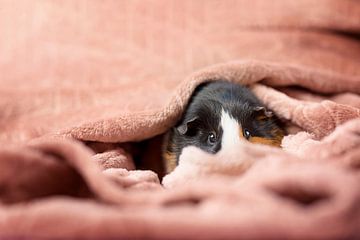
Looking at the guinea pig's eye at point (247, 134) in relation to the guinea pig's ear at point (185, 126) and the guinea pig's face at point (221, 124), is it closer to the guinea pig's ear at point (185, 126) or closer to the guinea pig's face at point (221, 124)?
the guinea pig's face at point (221, 124)

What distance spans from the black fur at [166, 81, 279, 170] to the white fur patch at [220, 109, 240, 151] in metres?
Result: 0.02

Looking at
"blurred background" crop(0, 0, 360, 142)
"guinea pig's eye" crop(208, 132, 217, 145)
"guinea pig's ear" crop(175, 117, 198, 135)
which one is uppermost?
"blurred background" crop(0, 0, 360, 142)

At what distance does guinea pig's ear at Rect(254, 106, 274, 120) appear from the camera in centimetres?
129

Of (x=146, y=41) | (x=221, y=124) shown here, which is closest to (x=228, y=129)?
(x=221, y=124)

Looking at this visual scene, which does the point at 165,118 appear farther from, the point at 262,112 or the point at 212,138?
the point at 262,112

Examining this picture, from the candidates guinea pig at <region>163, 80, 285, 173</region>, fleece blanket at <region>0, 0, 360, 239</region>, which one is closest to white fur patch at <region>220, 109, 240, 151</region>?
guinea pig at <region>163, 80, 285, 173</region>

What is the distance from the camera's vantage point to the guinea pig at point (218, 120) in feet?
4.24

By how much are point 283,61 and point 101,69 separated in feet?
1.91

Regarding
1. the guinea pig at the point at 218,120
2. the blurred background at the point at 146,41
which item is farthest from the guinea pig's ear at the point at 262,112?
the blurred background at the point at 146,41

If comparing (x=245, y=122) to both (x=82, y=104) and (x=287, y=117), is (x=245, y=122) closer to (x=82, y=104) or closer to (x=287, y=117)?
(x=287, y=117)

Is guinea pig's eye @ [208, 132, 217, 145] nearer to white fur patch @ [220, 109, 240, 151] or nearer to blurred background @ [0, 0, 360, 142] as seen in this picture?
white fur patch @ [220, 109, 240, 151]

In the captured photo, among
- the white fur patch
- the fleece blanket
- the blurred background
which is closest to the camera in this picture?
the fleece blanket

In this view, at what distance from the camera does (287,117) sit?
1.28 meters

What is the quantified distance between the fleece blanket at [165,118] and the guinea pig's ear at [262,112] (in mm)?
31
